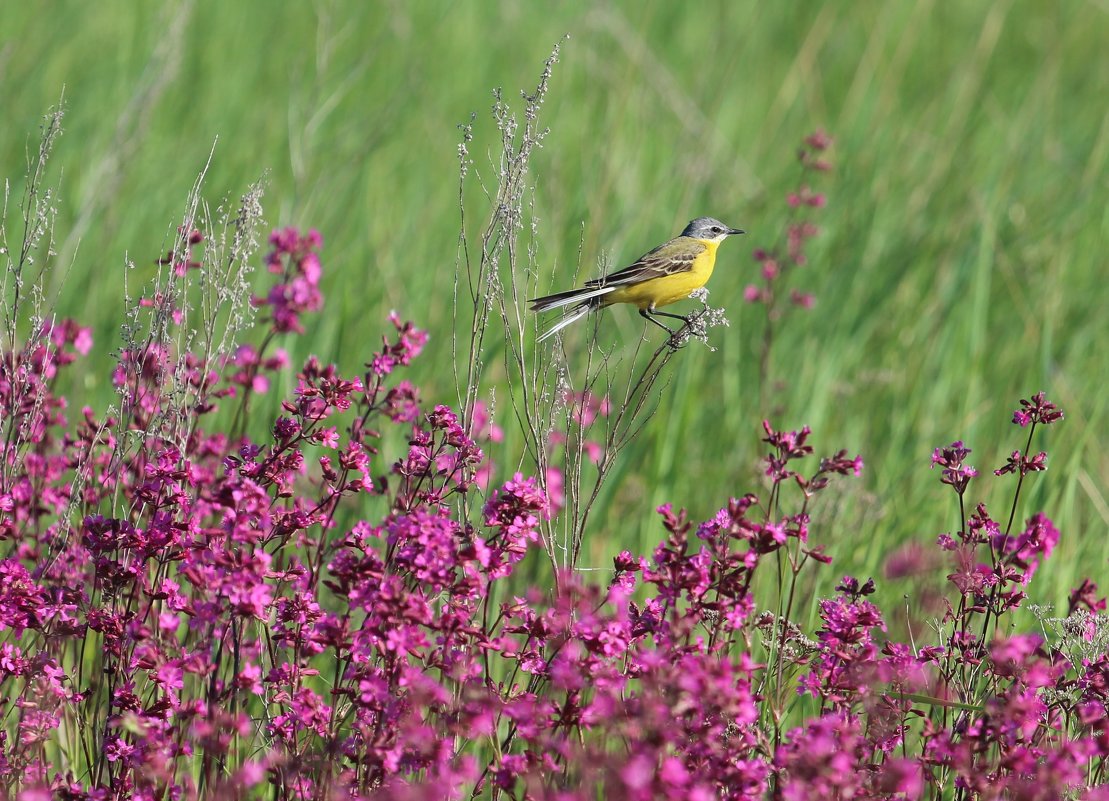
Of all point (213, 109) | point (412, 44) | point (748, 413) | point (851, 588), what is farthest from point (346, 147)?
point (851, 588)

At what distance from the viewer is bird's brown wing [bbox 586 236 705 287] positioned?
15.7 ft

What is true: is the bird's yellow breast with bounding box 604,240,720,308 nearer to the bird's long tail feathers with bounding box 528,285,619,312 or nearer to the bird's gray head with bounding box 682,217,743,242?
the bird's gray head with bounding box 682,217,743,242

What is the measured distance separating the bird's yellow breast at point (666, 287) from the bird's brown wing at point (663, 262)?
22 millimetres

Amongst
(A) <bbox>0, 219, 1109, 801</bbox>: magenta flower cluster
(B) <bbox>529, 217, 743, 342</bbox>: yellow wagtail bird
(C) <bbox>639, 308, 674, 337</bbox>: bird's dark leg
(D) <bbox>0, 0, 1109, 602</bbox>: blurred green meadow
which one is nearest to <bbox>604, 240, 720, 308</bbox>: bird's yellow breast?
(B) <bbox>529, 217, 743, 342</bbox>: yellow wagtail bird

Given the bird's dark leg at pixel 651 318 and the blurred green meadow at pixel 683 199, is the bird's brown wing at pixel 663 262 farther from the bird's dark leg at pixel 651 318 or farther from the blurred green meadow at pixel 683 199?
the blurred green meadow at pixel 683 199

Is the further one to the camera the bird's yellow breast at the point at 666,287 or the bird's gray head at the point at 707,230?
the bird's gray head at the point at 707,230

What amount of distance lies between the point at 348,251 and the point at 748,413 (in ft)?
6.94

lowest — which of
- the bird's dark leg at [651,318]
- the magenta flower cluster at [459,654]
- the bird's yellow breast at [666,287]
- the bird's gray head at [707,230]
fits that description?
the magenta flower cluster at [459,654]

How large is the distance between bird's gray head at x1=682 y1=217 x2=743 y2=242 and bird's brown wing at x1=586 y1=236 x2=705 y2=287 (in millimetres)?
96

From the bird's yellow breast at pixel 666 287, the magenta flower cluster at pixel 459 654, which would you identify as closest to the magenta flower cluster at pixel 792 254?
the bird's yellow breast at pixel 666 287

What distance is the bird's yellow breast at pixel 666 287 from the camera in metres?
4.97

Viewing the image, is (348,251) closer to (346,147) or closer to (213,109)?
(346,147)

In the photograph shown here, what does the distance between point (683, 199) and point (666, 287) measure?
2.06 metres

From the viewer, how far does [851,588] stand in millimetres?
3059
